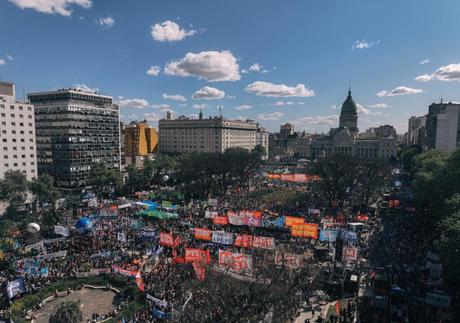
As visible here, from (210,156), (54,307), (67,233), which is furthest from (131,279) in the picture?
(210,156)

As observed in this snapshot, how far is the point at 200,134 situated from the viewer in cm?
13912

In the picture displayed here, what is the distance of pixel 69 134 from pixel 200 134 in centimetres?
7111

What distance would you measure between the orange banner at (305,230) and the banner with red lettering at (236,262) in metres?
11.9

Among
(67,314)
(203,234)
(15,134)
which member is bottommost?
(67,314)

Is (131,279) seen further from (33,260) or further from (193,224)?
(193,224)

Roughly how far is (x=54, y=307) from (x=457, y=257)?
3042cm

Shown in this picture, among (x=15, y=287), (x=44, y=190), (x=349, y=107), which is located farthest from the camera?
(x=349, y=107)

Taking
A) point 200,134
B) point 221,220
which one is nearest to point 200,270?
point 221,220

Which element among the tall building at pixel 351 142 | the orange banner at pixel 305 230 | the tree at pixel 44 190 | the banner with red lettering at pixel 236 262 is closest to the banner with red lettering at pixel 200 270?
the banner with red lettering at pixel 236 262

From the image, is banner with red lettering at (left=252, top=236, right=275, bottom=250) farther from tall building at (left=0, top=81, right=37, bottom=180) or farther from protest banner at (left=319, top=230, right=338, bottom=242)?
tall building at (left=0, top=81, right=37, bottom=180)

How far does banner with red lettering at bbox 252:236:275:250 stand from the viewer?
29.5m

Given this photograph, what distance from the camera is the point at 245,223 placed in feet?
123

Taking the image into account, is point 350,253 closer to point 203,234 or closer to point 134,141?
point 203,234

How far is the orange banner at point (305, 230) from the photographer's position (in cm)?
3325
